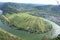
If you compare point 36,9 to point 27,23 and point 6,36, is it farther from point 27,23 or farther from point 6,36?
point 6,36

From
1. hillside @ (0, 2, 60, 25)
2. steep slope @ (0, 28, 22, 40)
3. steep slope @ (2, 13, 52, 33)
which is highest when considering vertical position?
hillside @ (0, 2, 60, 25)

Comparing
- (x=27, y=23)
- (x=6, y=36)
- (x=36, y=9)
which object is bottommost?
(x=6, y=36)

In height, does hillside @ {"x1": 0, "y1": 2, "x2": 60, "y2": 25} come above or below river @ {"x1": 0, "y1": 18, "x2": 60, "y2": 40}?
above

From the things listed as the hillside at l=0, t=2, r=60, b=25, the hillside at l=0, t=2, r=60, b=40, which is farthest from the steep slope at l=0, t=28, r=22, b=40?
the hillside at l=0, t=2, r=60, b=25

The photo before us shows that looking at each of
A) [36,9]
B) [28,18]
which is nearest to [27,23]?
[28,18]

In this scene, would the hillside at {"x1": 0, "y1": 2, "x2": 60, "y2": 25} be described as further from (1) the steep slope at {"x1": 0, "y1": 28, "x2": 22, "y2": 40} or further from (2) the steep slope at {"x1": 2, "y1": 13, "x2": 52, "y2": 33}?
(1) the steep slope at {"x1": 0, "y1": 28, "x2": 22, "y2": 40}

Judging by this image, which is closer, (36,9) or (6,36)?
(6,36)

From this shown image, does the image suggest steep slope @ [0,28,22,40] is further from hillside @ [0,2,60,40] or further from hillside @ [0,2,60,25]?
hillside @ [0,2,60,25]

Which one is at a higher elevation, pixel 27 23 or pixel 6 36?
pixel 27 23
